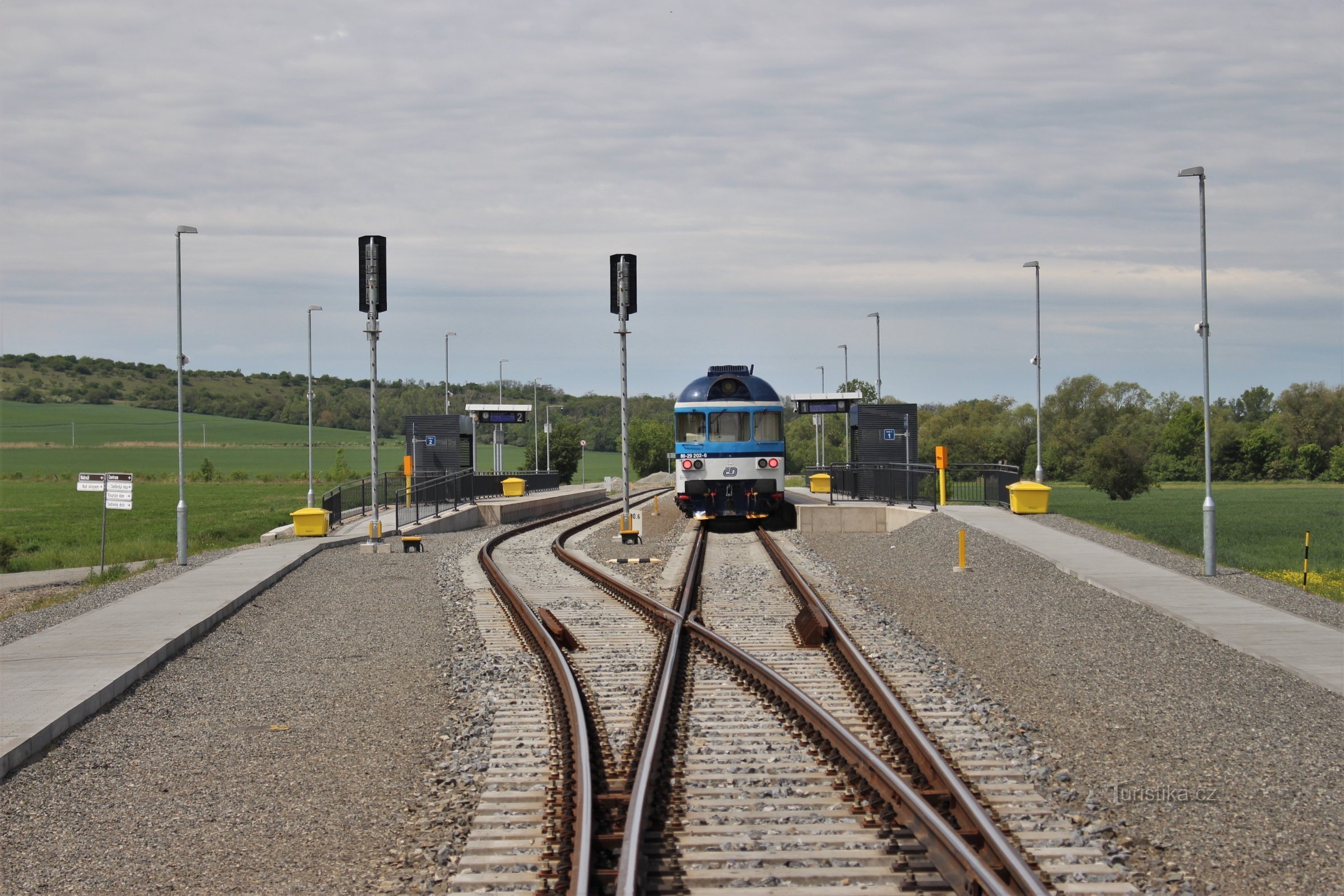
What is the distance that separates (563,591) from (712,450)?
1198 cm

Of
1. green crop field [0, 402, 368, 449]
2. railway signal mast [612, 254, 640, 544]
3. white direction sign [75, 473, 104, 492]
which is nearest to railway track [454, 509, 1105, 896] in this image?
white direction sign [75, 473, 104, 492]

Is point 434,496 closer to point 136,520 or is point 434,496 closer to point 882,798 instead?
point 136,520

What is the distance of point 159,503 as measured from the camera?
67500 millimetres

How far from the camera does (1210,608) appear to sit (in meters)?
15.2

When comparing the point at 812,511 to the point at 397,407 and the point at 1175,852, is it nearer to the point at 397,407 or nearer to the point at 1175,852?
the point at 1175,852

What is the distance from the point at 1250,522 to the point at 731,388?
26.1m

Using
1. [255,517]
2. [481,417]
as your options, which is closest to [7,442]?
[255,517]

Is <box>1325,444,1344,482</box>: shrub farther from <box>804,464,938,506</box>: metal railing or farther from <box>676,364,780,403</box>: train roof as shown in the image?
<box>676,364,780,403</box>: train roof

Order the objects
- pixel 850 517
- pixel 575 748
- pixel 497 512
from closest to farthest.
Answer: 1. pixel 575 748
2. pixel 850 517
3. pixel 497 512

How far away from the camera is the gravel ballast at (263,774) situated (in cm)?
655

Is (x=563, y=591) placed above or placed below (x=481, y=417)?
below

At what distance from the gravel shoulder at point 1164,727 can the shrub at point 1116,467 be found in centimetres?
5319

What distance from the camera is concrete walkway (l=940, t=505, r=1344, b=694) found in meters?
11.8

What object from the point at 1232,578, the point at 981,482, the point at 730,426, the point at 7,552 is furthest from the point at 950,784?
the point at 7,552
